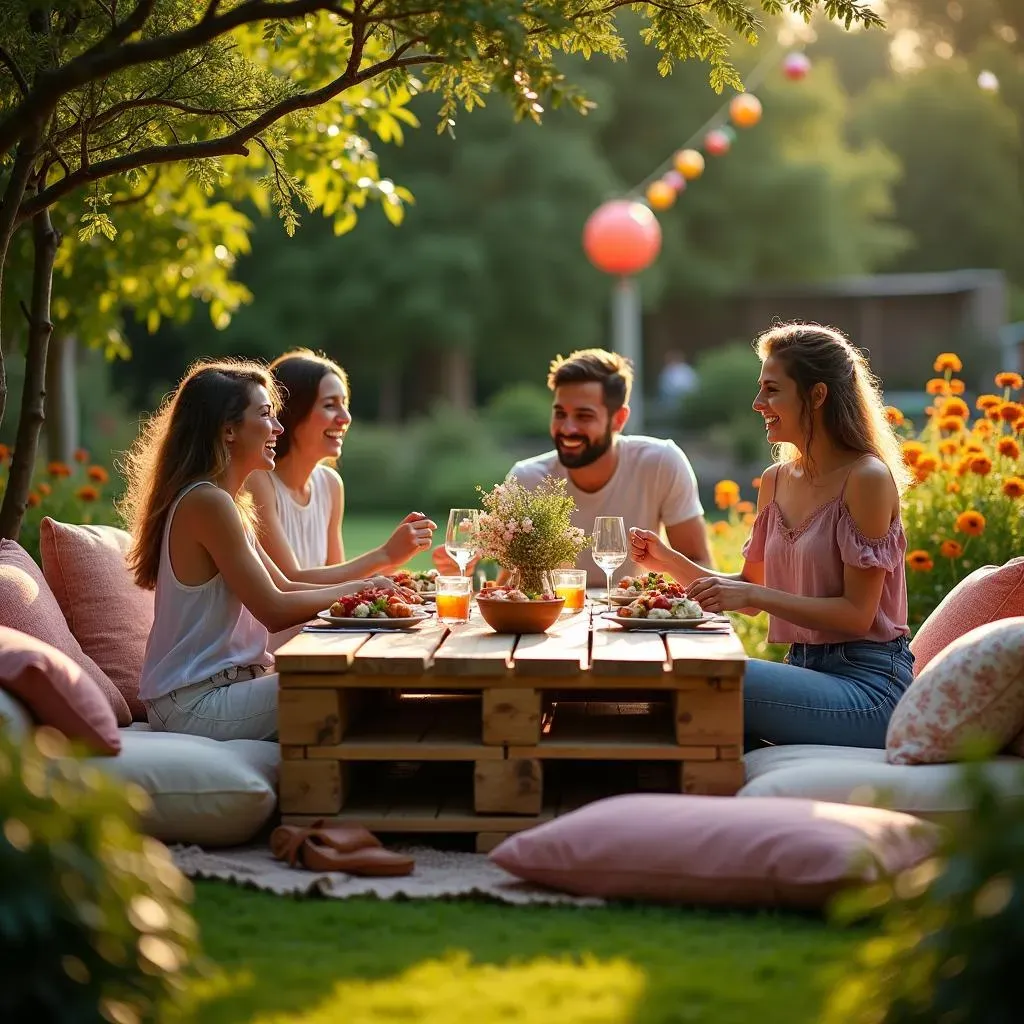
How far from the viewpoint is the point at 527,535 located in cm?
459

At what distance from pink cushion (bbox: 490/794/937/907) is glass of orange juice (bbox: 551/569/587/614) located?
3.53 feet

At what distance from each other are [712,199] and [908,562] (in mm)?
25535

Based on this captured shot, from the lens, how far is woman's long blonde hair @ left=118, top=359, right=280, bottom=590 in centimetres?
461

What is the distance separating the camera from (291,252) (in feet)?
90.4

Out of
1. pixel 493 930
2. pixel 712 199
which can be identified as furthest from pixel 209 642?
pixel 712 199

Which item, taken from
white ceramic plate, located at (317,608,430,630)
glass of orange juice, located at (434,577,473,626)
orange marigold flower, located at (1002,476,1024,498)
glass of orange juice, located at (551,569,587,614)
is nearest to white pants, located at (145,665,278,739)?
white ceramic plate, located at (317,608,430,630)

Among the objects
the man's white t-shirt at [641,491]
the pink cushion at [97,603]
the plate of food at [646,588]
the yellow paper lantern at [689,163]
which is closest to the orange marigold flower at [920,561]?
the man's white t-shirt at [641,491]

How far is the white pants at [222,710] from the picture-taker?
4.48m

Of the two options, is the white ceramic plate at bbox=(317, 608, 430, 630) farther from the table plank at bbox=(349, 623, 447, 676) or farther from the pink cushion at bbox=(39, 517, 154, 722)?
the pink cushion at bbox=(39, 517, 154, 722)

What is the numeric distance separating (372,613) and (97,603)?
1.10m

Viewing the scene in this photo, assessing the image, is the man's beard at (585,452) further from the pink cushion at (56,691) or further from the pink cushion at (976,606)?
the pink cushion at (56,691)

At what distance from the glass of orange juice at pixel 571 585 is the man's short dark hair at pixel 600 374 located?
4.22ft

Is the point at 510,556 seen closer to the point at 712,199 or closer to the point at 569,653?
the point at 569,653

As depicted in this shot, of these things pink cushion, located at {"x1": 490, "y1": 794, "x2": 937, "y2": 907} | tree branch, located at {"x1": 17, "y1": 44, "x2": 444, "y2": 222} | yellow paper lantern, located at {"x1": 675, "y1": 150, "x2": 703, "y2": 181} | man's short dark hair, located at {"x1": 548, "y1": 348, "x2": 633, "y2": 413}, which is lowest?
pink cushion, located at {"x1": 490, "y1": 794, "x2": 937, "y2": 907}
